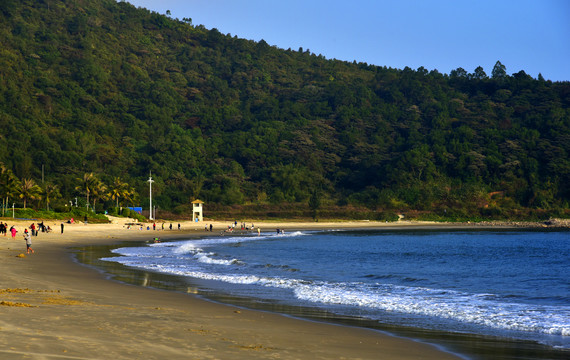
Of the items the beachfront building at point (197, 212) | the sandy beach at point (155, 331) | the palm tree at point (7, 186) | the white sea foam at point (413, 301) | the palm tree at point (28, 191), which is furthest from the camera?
the beachfront building at point (197, 212)

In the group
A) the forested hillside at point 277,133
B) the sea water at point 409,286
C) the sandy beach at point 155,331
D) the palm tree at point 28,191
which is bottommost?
the sea water at point 409,286

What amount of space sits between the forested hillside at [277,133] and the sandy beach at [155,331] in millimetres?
80935

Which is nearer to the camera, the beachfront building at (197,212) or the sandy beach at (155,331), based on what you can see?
the sandy beach at (155,331)

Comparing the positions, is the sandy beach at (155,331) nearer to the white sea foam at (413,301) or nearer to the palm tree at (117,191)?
the white sea foam at (413,301)

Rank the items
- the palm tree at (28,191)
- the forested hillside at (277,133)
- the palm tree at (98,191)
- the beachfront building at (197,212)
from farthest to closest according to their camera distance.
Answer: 1. the forested hillside at (277,133)
2. the beachfront building at (197,212)
3. the palm tree at (98,191)
4. the palm tree at (28,191)

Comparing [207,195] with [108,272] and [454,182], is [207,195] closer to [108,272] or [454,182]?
[454,182]

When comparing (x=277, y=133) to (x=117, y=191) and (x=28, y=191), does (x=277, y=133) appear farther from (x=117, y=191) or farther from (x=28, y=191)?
(x=28, y=191)

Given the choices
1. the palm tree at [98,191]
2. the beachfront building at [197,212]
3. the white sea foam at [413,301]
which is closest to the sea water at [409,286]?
the white sea foam at [413,301]

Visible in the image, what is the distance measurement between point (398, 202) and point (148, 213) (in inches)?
2350

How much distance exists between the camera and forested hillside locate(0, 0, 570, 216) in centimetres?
13088

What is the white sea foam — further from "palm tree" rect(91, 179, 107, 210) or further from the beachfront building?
the beachfront building

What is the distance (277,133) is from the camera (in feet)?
541

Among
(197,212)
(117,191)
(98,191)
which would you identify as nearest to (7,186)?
(98,191)

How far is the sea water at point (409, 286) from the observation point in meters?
15.3
